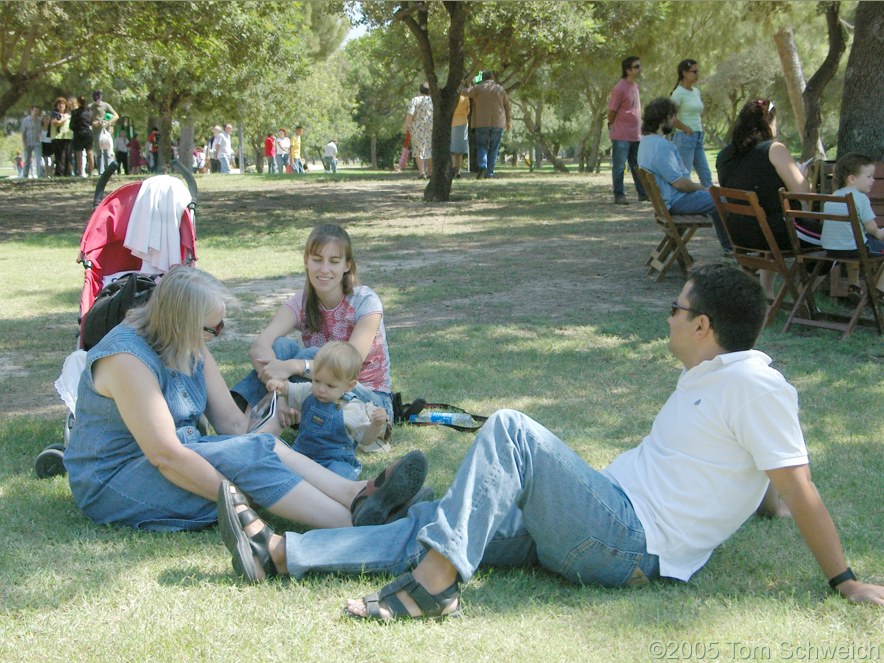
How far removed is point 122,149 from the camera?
28.8m

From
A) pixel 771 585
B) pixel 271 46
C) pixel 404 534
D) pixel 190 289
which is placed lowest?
pixel 771 585

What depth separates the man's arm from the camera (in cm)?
280

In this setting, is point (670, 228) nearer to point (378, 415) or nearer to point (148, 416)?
point (378, 415)

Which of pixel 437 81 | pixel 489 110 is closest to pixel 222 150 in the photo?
pixel 489 110

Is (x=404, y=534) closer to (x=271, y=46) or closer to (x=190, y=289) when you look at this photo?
(x=190, y=289)

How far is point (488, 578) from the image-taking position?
3.21m

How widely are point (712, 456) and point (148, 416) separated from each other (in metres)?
1.92

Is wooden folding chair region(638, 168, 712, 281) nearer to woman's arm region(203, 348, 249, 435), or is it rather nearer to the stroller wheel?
woman's arm region(203, 348, 249, 435)

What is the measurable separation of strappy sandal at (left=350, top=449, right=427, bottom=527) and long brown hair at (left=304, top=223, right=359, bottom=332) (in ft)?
4.99

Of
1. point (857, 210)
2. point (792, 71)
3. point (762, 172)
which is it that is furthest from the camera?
point (792, 71)

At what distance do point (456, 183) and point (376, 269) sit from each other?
1115 centimetres

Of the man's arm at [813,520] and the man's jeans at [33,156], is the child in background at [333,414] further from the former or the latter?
the man's jeans at [33,156]

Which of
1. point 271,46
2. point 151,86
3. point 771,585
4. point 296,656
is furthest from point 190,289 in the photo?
point 151,86

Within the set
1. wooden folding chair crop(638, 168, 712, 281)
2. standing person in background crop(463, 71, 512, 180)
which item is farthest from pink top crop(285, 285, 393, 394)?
standing person in background crop(463, 71, 512, 180)
